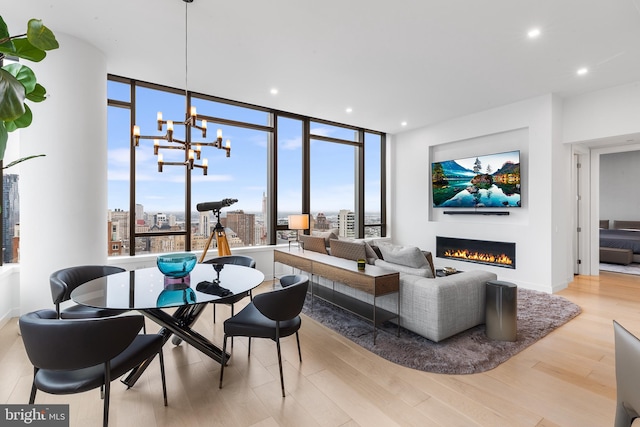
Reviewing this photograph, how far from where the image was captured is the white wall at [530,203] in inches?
183

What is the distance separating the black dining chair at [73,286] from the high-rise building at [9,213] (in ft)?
5.57

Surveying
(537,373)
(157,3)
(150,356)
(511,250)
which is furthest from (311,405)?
(511,250)

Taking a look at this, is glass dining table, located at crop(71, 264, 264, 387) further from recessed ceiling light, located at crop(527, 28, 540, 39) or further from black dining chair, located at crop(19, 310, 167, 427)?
recessed ceiling light, located at crop(527, 28, 540, 39)

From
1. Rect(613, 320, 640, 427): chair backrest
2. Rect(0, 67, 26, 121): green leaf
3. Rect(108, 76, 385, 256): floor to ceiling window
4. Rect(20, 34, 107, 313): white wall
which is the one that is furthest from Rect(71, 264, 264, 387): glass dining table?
Rect(613, 320, 640, 427): chair backrest

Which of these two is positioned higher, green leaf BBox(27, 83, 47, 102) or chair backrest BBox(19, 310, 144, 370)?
green leaf BBox(27, 83, 47, 102)

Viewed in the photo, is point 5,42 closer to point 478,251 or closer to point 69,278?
point 69,278

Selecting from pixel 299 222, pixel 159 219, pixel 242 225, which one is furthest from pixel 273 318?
pixel 242 225

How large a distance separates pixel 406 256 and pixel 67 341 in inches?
108

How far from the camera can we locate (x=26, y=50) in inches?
45.4

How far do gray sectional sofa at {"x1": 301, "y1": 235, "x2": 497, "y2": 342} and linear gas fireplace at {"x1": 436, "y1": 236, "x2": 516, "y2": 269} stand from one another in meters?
2.38

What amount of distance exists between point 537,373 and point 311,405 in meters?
1.80

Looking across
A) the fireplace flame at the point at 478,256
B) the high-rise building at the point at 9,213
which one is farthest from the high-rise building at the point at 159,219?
the fireplace flame at the point at 478,256

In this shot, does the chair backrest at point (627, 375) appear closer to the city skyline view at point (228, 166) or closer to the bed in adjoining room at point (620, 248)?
the city skyline view at point (228, 166)

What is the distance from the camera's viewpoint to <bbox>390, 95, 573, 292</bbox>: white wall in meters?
4.64
